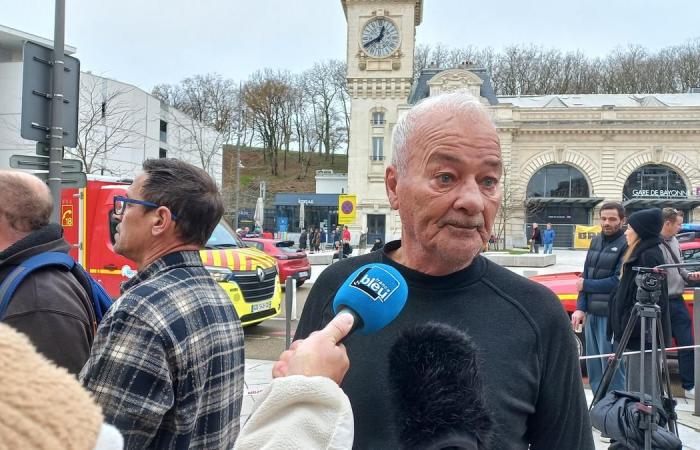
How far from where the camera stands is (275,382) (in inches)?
34.7

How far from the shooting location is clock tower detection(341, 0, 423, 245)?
140 ft

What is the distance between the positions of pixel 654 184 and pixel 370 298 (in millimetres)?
46092

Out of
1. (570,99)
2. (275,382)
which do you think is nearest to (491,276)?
(275,382)

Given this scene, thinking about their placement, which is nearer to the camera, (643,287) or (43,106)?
(643,287)

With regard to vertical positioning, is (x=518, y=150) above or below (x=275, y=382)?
above

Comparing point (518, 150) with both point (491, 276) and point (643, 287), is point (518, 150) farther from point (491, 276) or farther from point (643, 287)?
point (491, 276)

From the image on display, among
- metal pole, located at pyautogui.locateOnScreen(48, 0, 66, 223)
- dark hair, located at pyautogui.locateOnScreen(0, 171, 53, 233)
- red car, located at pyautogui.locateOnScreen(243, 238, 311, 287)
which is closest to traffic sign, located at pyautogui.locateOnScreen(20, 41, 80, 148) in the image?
metal pole, located at pyautogui.locateOnScreen(48, 0, 66, 223)

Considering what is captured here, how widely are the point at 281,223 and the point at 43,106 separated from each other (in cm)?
3835

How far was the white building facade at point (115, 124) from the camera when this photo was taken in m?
30.7

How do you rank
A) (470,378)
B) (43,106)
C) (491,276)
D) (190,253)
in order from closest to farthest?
(470,378) < (491,276) < (190,253) < (43,106)

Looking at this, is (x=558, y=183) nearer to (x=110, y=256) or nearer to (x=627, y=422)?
(x=110, y=256)

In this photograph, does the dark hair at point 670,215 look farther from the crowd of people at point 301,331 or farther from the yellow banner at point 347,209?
the yellow banner at point 347,209

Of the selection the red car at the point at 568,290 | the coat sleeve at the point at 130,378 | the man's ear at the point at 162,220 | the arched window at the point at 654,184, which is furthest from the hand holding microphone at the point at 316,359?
the arched window at the point at 654,184

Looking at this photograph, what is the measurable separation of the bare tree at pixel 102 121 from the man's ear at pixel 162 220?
Answer: 22.3m
